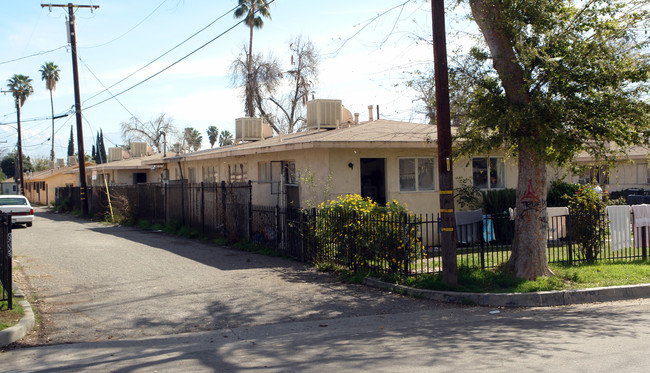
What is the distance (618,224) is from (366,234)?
557cm

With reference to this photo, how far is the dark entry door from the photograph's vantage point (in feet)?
55.2

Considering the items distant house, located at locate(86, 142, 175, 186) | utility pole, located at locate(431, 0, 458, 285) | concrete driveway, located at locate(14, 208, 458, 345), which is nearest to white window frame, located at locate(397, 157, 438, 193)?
concrete driveway, located at locate(14, 208, 458, 345)

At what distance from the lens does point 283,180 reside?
16.2m

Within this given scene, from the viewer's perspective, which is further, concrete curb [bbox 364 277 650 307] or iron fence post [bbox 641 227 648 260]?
iron fence post [bbox 641 227 648 260]

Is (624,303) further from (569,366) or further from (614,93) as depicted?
(569,366)

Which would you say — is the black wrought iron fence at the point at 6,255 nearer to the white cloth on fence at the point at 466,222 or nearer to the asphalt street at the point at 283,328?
the asphalt street at the point at 283,328

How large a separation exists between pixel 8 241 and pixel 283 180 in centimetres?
883

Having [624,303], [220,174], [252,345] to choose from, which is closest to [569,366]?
[252,345]

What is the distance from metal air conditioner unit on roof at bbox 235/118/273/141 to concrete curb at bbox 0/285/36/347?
15.6 meters

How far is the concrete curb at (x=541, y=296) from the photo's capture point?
357 inches

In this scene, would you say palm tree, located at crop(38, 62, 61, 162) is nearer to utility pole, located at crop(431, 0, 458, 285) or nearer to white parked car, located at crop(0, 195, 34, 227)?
white parked car, located at crop(0, 195, 34, 227)

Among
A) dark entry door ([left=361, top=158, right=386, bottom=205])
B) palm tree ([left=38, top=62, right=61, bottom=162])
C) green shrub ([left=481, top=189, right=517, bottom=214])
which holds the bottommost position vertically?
green shrub ([left=481, top=189, right=517, bottom=214])

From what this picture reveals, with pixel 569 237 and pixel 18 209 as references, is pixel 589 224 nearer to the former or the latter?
pixel 569 237

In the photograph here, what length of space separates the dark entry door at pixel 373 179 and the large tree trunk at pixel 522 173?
22.0 ft
